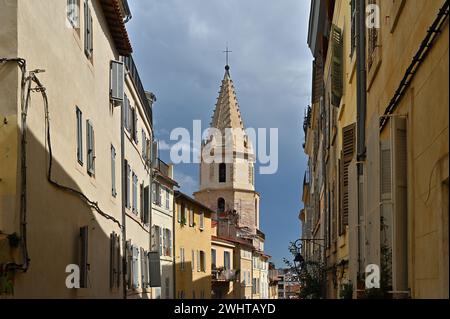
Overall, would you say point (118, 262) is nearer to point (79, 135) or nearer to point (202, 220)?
point (79, 135)

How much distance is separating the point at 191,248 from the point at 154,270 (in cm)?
1793

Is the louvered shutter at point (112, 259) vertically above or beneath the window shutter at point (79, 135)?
beneath

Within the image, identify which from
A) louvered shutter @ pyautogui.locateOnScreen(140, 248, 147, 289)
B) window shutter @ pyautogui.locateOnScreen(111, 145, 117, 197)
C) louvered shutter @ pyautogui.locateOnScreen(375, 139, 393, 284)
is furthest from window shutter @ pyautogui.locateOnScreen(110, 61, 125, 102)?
louvered shutter @ pyautogui.locateOnScreen(375, 139, 393, 284)

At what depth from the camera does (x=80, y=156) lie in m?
17.0

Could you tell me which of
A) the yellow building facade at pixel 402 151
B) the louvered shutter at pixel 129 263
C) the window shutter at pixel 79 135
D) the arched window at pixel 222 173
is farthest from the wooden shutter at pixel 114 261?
the arched window at pixel 222 173

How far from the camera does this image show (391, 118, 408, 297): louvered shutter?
8672 mm

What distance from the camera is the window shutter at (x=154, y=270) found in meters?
31.4

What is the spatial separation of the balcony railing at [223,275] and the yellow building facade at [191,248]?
592 cm

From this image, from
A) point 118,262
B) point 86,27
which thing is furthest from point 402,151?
point 118,262

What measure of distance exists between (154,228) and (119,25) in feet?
55.3

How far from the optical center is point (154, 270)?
31.9 m

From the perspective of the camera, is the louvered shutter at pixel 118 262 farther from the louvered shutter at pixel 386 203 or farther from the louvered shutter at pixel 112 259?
the louvered shutter at pixel 386 203

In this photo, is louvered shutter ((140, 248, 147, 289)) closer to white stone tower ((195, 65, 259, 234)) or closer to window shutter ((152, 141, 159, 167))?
window shutter ((152, 141, 159, 167))
